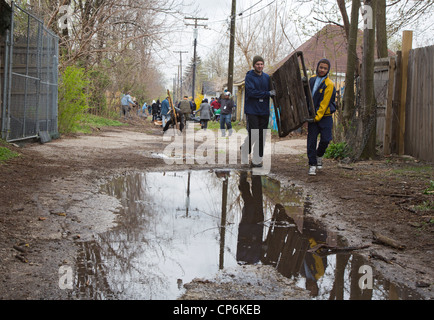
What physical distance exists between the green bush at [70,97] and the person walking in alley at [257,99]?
7.39 m

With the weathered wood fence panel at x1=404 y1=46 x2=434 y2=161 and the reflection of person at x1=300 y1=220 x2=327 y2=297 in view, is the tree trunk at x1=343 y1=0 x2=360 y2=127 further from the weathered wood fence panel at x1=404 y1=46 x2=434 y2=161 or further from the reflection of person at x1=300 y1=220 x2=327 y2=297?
the reflection of person at x1=300 y1=220 x2=327 y2=297

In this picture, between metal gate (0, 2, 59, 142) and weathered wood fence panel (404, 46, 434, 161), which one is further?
metal gate (0, 2, 59, 142)

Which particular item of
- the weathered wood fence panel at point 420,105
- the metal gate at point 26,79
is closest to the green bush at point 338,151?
the weathered wood fence panel at point 420,105

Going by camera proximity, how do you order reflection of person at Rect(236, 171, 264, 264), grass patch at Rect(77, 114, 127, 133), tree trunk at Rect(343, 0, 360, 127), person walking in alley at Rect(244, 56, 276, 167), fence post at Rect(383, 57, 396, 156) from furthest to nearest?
grass patch at Rect(77, 114, 127, 133) → tree trunk at Rect(343, 0, 360, 127) → fence post at Rect(383, 57, 396, 156) → person walking in alley at Rect(244, 56, 276, 167) → reflection of person at Rect(236, 171, 264, 264)

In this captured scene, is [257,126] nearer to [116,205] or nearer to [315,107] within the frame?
[315,107]

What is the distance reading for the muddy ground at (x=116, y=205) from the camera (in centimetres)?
340

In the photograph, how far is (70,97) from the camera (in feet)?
49.6

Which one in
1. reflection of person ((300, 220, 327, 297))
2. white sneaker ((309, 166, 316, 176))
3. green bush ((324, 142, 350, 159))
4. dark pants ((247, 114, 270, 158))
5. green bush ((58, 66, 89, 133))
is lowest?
reflection of person ((300, 220, 327, 297))

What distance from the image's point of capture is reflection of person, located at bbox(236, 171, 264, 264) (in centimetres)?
405

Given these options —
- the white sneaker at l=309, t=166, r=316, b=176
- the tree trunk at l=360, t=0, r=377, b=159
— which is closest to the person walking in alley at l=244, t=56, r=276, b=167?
the white sneaker at l=309, t=166, r=316, b=176

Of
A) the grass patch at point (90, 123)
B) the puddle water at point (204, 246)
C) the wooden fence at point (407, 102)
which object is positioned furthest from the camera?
the grass patch at point (90, 123)

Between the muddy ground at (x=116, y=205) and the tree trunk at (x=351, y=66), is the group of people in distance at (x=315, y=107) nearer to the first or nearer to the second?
the muddy ground at (x=116, y=205)

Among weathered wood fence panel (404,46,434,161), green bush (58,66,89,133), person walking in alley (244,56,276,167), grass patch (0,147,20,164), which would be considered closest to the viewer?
grass patch (0,147,20,164)

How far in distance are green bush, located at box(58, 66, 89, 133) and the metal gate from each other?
3.04 ft
